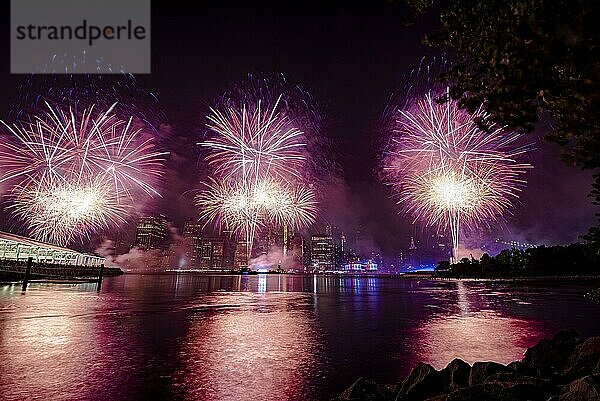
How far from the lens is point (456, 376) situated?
8.63 meters

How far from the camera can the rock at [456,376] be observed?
838cm

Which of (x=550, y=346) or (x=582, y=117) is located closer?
(x=582, y=117)

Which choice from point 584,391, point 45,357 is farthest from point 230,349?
point 584,391

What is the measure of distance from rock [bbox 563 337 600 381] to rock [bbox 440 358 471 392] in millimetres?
1816

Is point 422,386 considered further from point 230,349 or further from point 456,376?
point 230,349

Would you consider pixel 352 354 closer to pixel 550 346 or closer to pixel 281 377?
pixel 281 377

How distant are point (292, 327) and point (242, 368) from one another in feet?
26.2

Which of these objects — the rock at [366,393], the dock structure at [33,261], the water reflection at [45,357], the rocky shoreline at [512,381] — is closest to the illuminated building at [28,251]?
the dock structure at [33,261]

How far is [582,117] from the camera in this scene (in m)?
6.79

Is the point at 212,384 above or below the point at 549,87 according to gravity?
below

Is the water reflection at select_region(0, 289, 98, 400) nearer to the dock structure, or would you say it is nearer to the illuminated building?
the dock structure

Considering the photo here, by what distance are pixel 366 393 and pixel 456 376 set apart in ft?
6.80

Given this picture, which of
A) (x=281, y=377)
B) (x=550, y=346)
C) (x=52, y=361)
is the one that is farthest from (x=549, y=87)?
(x=52, y=361)

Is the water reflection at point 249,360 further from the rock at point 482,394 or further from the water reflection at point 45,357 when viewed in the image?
the rock at point 482,394
